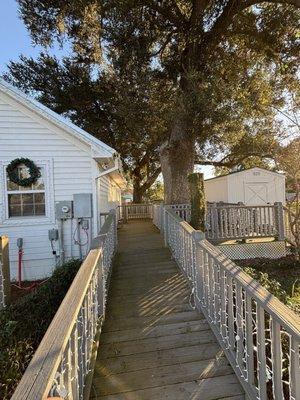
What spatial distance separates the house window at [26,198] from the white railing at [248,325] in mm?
4580

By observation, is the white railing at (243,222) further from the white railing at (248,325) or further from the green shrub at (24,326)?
the white railing at (248,325)

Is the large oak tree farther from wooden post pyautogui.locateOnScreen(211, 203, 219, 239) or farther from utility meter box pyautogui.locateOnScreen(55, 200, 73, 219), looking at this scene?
utility meter box pyautogui.locateOnScreen(55, 200, 73, 219)

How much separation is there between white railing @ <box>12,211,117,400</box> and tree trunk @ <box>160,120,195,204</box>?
7822mm

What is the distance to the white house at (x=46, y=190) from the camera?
25.7 ft

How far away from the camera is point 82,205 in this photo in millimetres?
8023

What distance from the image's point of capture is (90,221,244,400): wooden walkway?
2797mm

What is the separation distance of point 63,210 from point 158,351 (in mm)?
5230

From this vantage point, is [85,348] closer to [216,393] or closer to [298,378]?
[216,393]

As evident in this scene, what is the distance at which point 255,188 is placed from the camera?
18.4 metres

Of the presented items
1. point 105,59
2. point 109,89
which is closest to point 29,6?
point 105,59

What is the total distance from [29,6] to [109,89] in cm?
484

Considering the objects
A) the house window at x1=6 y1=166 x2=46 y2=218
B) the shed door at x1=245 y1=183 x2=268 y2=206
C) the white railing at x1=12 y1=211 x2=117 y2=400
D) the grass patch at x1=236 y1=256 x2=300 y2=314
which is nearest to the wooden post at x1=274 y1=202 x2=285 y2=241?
the grass patch at x1=236 y1=256 x2=300 y2=314

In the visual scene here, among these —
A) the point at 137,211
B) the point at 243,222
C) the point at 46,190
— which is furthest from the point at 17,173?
the point at 137,211

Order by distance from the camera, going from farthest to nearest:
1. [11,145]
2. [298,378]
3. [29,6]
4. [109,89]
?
1. [109,89]
2. [29,6]
3. [11,145]
4. [298,378]
